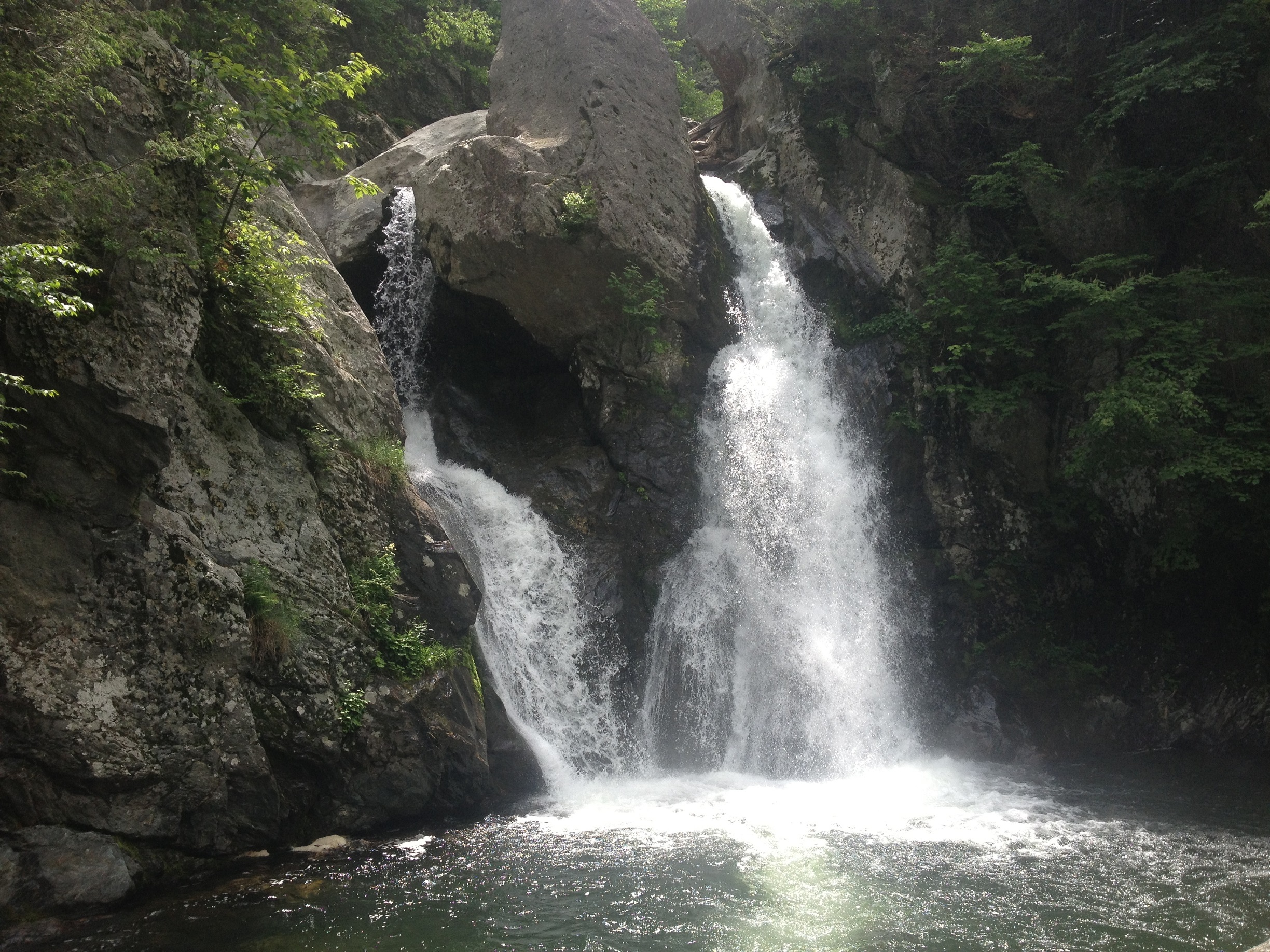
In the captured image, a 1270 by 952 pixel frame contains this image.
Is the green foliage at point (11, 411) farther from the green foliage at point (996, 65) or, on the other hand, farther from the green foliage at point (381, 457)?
the green foliage at point (996, 65)

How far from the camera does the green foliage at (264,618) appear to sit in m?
Result: 7.50

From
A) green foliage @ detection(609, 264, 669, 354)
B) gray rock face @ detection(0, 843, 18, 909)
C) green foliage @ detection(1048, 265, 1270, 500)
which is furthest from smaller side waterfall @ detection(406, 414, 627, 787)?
green foliage @ detection(1048, 265, 1270, 500)

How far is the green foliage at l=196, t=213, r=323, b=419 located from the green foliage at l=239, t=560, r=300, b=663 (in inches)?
72.8

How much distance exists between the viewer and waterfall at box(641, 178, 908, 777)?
39.1 ft

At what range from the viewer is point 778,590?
13086 millimetres

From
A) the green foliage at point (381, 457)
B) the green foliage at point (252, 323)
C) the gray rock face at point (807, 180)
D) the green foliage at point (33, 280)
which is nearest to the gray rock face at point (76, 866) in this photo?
the green foliage at point (33, 280)

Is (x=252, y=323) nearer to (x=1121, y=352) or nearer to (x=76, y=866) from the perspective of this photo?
(x=76, y=866)

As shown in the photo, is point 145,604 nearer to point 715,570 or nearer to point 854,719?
point 715,570

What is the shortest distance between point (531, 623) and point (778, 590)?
13.0ft

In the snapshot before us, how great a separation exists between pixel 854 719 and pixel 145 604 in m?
9.36

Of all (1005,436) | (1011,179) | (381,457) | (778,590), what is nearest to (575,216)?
(381,457)

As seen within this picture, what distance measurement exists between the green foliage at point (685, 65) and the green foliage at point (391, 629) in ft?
57.4

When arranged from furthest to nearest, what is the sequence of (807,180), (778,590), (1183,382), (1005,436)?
1. (807,180)
2. (1005,436)
3. (778,590)
4. (1183,382)

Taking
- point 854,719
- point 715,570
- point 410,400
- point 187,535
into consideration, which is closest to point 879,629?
point 854,719
